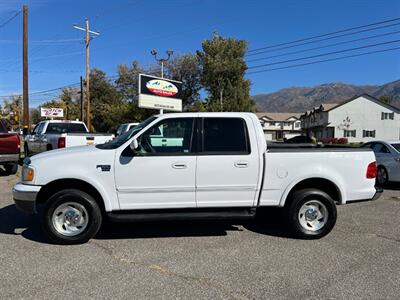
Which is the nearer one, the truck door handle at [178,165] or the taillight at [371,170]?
the truck door handle at [178,165]

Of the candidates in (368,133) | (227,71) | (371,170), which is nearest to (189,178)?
(371,170)

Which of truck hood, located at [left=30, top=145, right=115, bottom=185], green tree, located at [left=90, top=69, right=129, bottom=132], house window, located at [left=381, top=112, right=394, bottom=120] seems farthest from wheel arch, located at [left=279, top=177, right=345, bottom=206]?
house window, located at [left=381, top=112, right=394, bottom=120]

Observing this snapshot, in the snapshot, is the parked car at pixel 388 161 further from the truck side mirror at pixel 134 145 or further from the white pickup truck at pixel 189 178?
the truck side mirror at pixel 134 145

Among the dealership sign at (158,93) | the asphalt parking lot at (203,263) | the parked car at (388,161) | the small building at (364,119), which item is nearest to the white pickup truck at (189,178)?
the asphalt parking lot at (203,263)

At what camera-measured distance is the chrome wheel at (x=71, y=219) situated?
5.56m

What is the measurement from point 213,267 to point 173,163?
159 cm

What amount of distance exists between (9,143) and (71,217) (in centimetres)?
752

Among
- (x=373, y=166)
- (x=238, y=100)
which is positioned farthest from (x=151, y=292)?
(x=238, y=100)

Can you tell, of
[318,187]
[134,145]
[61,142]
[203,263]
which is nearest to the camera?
[203,263]

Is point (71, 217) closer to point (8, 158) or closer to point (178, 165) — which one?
point (178, 165)

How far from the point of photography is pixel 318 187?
6.23 meters

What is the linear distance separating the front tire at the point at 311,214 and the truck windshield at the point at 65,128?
461 inches

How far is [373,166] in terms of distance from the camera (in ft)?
20.1

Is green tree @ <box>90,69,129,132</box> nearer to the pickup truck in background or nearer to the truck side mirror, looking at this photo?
the pickup truck in background
